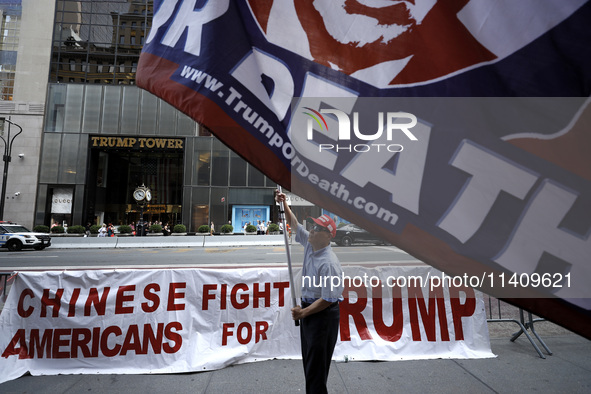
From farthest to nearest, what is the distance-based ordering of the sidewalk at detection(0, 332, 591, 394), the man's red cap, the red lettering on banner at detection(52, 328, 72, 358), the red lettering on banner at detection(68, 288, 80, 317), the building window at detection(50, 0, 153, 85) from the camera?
the building window at detection(50, 0, 153, 85), the red lettering on banner at detection(68, 288, 80, 317), the red lettering on banner at detection(52, 328, 72, 358), the sidewalk at detection(0, 332, 591, 394), the man's red cap

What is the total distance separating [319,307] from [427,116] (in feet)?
5.74

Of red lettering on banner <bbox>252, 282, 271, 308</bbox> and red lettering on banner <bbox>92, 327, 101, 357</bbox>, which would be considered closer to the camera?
red lettering on banner <bbox>92, 327, 101, 357</bbox>

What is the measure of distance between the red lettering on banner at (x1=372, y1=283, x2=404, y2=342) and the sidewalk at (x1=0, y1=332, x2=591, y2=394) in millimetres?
404

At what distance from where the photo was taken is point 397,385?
3.72 metres

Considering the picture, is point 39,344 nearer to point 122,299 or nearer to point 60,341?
point 60,341

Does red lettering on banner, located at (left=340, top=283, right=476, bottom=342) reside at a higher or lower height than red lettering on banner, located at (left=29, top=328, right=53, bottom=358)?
higher

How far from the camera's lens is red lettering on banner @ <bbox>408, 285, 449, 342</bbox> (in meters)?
4.68

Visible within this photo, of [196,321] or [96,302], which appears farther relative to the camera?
[196,321]

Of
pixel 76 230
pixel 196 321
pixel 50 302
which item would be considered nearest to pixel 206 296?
pixel 196 321

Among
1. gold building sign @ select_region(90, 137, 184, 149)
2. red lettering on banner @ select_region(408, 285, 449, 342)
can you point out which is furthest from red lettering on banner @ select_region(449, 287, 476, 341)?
gold building sign @ select_region(90, 137, 184, 149)

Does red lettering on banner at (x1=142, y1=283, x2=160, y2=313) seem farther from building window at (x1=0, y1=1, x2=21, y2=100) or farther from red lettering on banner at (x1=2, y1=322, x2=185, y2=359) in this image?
building window at (x1=0, y1=1, x2=21, y2=100)

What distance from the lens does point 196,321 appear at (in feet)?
15.0

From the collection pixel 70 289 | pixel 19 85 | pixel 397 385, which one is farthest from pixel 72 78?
pixel 397 385

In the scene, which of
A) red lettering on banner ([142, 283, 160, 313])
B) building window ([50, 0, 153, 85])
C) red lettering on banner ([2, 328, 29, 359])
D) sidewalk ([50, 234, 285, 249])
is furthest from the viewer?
building window ([50, 0, 153, 85])
